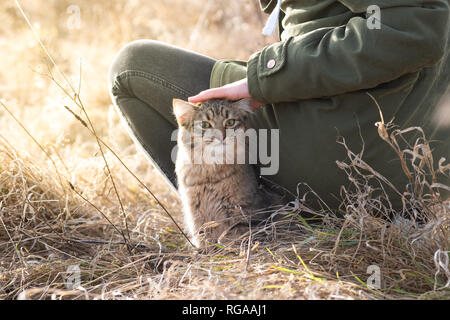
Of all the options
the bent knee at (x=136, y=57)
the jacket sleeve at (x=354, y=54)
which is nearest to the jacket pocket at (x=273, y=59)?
the jacket sleeve at (x=354, y=54)

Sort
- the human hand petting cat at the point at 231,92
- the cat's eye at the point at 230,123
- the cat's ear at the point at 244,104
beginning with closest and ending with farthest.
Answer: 1. the human hand petting cat at the point at 231,92
2. the cat's ear at the point at 244,104
3. the cat's eye at the point at 230,123

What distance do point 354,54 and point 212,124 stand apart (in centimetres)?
61

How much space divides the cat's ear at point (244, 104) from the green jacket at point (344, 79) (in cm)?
5

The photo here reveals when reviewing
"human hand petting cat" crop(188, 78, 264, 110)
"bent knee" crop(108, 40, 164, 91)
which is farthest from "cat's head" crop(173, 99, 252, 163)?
"bent knee" crop(108, 40, 164, 91)

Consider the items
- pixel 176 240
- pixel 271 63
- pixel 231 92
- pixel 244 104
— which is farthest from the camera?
pixel 176 240

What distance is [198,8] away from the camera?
428 cm

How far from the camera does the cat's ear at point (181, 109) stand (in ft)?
5.38

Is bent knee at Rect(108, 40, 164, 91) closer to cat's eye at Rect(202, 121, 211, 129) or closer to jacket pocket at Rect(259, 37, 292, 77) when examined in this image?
cat's eye at Rect(202, 121, 211, 129)

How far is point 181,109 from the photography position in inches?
65.7

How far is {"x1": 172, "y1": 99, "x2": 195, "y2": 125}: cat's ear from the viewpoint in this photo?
5.38 ft

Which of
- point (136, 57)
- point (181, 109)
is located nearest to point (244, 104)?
point (181, 109)

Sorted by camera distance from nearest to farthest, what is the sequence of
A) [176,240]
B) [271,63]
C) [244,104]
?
1. [271,63]
2. [244,104]
3. [176,240]
